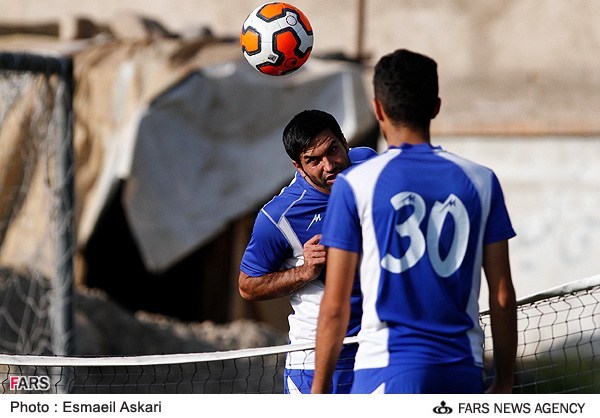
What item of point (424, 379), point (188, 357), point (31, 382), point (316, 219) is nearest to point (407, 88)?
point (424, 379)

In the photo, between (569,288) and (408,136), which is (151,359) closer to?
(408,136)

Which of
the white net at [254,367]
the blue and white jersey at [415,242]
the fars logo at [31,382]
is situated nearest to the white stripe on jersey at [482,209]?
the blue and white jersey at [415,242]

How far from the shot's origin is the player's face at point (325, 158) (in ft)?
16.3

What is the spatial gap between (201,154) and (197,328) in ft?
7.00

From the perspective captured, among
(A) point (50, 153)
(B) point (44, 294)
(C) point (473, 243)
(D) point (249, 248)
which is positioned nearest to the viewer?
(C) point (473, 243)

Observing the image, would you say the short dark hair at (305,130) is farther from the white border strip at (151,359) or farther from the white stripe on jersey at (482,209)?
the white stripe on jersey at (482,209)

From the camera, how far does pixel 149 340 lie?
12.8m

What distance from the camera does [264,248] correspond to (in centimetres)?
509

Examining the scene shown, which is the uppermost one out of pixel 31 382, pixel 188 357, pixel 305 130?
pixel 305 130

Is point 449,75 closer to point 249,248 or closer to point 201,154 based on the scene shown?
point 201,154

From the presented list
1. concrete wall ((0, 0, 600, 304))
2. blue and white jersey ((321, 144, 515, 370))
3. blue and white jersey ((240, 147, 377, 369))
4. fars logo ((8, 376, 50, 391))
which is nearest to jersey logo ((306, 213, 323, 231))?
blue and white jersey ((240, 147, 377, 369))

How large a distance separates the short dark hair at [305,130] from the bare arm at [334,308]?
1.14 meters

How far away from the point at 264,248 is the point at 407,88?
1448 mm
